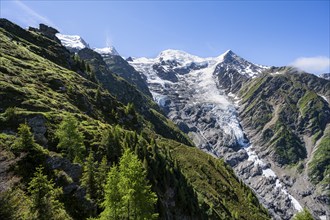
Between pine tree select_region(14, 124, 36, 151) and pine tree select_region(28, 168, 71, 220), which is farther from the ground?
pine tree select_region(14, 124, 36, 151)

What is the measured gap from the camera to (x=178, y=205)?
86188mm

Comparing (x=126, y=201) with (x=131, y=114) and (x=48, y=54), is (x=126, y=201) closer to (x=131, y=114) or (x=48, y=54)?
(x=131, y=114)

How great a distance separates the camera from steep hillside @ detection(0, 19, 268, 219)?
46.7m

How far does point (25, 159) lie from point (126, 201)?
19.0 m

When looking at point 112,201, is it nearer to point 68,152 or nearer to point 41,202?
point 41,202

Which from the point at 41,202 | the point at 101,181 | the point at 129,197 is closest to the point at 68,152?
the point at 101,181

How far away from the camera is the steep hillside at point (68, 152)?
46656 mm

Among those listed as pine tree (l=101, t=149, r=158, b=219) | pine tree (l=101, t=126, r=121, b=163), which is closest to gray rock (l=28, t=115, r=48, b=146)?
pine tree (l=101, t=126, r=121, b=163)

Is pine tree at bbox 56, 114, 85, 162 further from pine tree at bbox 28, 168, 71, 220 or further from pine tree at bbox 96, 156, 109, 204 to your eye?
pine tree at bbox 28, 168, 71, 220

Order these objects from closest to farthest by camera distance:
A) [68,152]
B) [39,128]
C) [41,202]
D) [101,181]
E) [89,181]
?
[41,202] → [89,181] → [101,181] → [68,152] → [39,128]

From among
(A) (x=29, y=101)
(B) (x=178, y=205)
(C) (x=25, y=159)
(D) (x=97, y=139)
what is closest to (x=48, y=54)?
(A) (x=29, y=101)

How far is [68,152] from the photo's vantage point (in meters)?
61.8

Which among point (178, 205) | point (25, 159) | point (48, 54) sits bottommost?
point (178, 205)

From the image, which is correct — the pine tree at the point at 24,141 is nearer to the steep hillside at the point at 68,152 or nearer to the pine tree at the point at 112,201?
the steep hillside at the point at 68,152
